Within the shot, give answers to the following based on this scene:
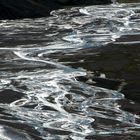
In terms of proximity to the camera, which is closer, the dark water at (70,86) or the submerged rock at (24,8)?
the dark water at (70,86)

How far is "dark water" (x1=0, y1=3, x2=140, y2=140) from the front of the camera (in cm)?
1166

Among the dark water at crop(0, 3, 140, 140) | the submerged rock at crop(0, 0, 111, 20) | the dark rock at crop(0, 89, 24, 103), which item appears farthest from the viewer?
the submerged rock at crop(0, 0, 111, 20)

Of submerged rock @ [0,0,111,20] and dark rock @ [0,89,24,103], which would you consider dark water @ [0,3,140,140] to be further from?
submerged rock @ [0,0,111,20]

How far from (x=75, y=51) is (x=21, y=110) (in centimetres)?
1172

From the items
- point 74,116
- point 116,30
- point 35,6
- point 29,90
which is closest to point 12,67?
point 29,90

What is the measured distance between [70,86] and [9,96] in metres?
2.47

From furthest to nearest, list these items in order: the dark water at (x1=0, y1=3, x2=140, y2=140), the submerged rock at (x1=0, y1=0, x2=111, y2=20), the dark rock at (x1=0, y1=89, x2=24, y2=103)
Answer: the submerged rock at (x1=0, y1=0, x2=111, y2=20) → the dark rock at (x1=0, y1=89, x2=24, y2=103) → the dark water at (x1=0, y1=3, x2=140, y2=140)

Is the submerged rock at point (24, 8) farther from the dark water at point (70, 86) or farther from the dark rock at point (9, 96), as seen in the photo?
the dark rock at point (9, 96)

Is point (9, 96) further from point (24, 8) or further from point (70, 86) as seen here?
point (24, 8)

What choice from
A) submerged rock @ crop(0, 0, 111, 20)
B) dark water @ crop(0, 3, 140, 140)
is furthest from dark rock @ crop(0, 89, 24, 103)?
submerged rock @ crop(0, 0, 111, 20)

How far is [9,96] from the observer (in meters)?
15.4

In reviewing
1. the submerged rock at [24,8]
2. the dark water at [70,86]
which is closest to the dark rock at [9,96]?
the dark water at [70,86]

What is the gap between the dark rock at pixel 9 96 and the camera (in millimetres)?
14827

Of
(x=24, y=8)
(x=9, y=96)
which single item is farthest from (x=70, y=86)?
(x=24, y=8)
